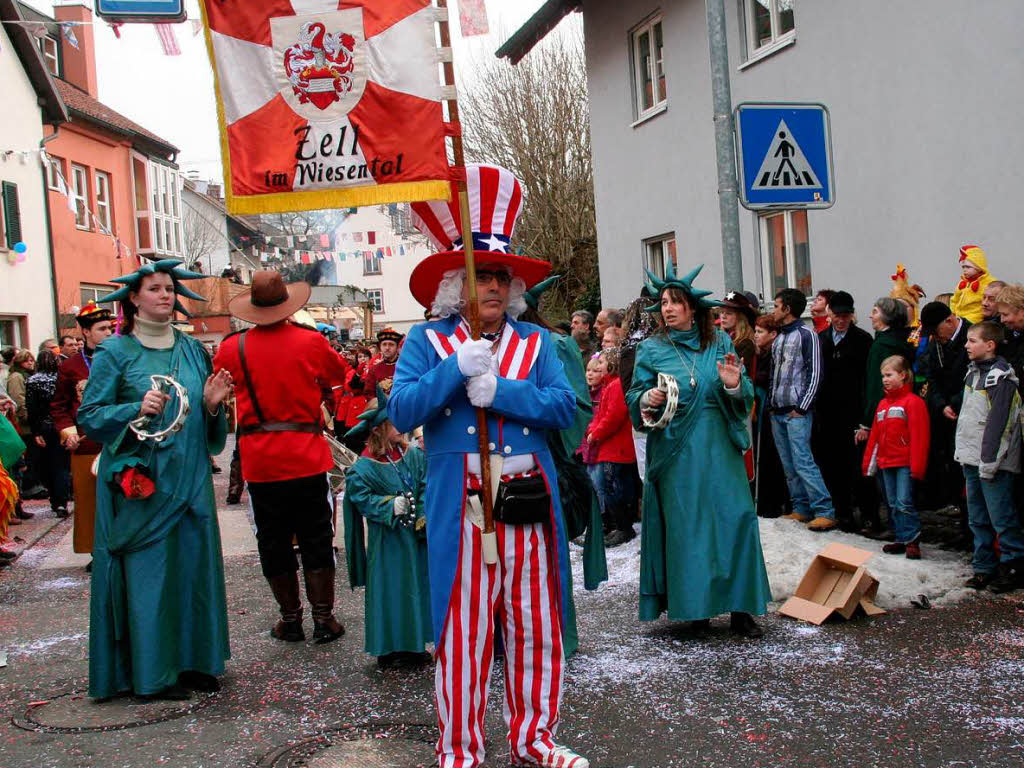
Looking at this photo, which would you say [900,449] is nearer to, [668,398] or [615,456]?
[615,456]

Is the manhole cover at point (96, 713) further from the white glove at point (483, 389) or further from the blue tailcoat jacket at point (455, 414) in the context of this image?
the white glove at point (483, 389)

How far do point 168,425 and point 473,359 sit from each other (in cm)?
220

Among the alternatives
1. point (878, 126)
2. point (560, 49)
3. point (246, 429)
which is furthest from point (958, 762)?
point (560, 49)

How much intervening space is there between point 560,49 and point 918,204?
17.2 metres

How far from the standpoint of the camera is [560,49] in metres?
25.7

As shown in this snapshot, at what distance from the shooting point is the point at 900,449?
24.3 feet

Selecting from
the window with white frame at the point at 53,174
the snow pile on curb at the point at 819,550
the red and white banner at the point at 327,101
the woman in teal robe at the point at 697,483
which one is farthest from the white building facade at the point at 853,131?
the window with white frame at the point at 53,174

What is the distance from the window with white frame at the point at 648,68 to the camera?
15.2 meters

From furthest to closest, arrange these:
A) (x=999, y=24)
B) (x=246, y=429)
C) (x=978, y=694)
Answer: (x=999, y=24)
(x=246, y=429)
(x=978, y=694)

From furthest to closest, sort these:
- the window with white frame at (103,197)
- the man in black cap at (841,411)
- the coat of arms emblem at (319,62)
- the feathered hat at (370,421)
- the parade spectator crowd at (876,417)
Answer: the window with white frame at (103,197) → the man in black cap at (841,411) → the parade spectator crowd at (876,417) → the feathered hat at (370,421) → the coat of arms emblem at (319,62)

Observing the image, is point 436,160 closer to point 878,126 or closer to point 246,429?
point 246,429

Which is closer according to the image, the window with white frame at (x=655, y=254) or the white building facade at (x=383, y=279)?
the window with white frame at (x=655, y=254)

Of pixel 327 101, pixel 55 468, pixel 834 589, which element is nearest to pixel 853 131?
pixel 834 589

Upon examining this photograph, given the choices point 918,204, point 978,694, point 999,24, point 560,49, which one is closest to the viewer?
point 978,694
